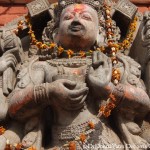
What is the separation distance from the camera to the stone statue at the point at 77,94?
3.45m

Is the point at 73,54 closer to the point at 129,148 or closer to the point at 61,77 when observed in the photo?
the point at 61,77

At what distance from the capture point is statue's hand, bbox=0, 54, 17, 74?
3861 mm

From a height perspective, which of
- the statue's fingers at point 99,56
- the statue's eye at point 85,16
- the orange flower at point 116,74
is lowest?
the orange flower at point 116,74

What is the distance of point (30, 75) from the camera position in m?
3.74

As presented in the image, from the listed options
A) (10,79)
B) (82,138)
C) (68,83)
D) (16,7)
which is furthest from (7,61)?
(16,7)

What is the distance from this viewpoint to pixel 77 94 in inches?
135

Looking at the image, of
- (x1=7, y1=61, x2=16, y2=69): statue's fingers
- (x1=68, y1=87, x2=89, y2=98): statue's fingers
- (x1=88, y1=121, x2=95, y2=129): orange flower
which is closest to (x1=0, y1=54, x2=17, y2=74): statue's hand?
(x1=7, y1=61, x2=16, y2=69): statue's fingers

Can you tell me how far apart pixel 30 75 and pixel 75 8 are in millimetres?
650

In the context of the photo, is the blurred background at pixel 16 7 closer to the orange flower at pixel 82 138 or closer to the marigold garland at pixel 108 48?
the marigold garland at pixel 108 48

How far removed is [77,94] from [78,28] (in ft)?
2.16

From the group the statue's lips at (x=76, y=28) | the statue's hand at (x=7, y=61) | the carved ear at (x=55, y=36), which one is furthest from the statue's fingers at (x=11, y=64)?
the statue's lips at (x=76, y=28)

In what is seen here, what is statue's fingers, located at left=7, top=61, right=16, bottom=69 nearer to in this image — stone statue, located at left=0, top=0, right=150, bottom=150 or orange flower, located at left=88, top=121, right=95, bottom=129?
stone statue, located at left=0, top=0, right=150, bottom=150

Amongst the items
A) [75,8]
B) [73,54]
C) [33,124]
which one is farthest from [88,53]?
[33,124]

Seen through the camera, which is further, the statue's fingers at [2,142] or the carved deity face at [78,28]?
the carved deity face at [78,28]
